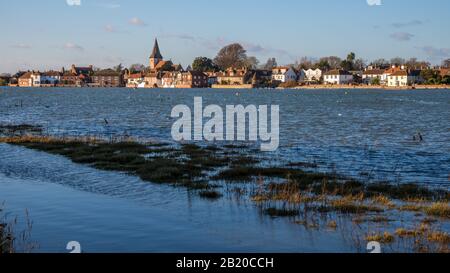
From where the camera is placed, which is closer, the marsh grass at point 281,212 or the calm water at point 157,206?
the calm water at point 157,206

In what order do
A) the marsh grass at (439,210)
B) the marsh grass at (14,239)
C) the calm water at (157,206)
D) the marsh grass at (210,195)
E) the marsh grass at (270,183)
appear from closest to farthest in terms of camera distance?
the marsh grass at (14,239), the calm water at (157,206), the marsh grass at (439,210), the marsh grass at (270,183), the marsh grass at (210,195)

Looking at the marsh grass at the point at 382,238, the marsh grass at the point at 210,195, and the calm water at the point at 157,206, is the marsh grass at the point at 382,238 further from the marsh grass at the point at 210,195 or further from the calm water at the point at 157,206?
the marsh grass at the point at 210,195

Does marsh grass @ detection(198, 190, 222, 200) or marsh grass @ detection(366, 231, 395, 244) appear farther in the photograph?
marsh grass @ detection(198, 190, 222, 200)

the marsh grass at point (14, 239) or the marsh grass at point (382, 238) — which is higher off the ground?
the marsh grass at point (14, 239)

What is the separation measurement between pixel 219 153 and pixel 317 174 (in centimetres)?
999

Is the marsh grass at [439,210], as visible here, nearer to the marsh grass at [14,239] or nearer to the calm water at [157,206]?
the calm water at [157,206]

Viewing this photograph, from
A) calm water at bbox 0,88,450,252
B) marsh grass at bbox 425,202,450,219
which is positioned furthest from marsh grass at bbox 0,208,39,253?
marsh grass at bbox 425,202,450,219

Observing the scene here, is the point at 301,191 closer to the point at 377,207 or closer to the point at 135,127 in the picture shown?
the point at 377,207

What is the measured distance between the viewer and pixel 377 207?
19.7 metres

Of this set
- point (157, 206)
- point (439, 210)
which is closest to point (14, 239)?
point (157, 206)

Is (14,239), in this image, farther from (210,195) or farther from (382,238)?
(382,238)

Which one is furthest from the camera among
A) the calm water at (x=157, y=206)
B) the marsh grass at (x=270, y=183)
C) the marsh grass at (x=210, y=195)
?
the marsh grass at (x=210, y=195)

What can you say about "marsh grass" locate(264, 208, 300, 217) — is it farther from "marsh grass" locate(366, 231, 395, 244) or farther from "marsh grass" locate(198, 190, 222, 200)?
"marsh grass" locate(366, 231, 395, 244)

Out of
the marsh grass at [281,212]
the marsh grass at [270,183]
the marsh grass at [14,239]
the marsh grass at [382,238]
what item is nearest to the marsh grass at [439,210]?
the marsh grass at [270,183]
